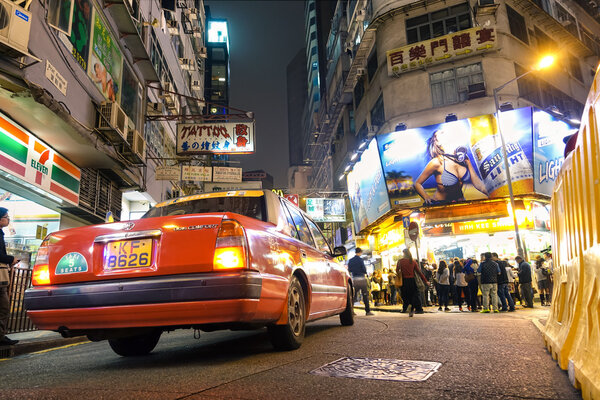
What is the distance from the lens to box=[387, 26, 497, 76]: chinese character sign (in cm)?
2172

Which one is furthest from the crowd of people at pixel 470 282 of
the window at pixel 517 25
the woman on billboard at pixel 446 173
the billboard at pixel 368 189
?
the window at pixel 517 25

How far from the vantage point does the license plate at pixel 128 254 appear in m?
3.43

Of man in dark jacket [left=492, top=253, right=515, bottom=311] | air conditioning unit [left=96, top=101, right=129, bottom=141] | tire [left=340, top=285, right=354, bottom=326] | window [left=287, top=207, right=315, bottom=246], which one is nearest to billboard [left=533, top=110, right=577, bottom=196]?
man in dark jacket [left=492, top=253, right=515, bottom=311]

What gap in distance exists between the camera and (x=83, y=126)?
10.1 m

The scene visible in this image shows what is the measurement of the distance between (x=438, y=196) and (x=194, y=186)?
17.4 meters

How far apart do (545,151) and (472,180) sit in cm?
350

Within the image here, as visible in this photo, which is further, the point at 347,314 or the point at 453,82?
the point at 453,82

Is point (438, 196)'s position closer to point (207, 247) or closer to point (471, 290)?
point (471, 290)

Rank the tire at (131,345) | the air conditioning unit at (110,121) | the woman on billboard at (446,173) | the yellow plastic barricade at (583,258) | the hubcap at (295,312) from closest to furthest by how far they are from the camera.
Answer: the yellow plastic barricade at (583,258), the hubcap at (295,312), the tire at (131,345), the air conditioning unit at (110,121), the woman on billboard at (446,173)

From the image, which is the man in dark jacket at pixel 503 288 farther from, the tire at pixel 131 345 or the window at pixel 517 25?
the window at pixel 517 25

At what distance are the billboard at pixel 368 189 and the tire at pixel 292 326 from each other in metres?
17.7

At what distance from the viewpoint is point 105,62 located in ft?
40.5

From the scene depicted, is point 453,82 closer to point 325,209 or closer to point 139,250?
point 325,209

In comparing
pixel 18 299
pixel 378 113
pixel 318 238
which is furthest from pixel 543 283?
pixel 18 299
